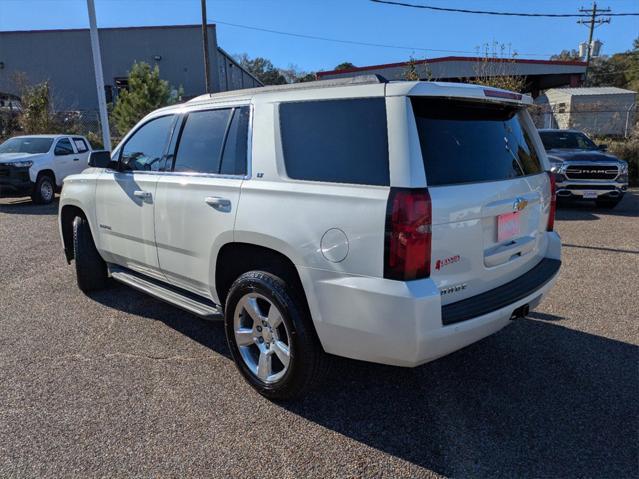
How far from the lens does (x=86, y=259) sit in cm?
500

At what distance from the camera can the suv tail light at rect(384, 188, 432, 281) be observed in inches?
95.3

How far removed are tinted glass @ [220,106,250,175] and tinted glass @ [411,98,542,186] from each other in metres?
1.24

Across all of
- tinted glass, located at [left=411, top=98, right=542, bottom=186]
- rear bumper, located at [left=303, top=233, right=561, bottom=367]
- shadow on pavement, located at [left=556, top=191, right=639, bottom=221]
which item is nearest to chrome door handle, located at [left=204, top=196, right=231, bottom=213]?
rear bumper, located at [left=303, top=233, right=561, bottom=367]

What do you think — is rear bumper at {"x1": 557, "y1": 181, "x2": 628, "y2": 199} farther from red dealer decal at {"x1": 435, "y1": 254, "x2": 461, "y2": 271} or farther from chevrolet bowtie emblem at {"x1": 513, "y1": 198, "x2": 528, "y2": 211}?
red dealer decal at {"x1": 435, "y1": 254, "x2": 461, "y2": 271}

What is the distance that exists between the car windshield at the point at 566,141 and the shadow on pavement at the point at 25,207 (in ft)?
39.0

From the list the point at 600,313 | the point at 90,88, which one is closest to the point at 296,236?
the point at 600,313

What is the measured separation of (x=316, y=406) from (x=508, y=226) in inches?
65.0

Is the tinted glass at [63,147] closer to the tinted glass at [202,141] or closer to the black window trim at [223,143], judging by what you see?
the black window trim at [223,143]

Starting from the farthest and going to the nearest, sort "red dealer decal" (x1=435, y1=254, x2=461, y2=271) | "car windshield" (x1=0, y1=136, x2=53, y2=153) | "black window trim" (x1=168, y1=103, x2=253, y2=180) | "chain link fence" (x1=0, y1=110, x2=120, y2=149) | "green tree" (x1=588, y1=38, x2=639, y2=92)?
"green tree" (x1=588, y1=38, x2=639, y2=92) → "chain link fence" (x1=0, y1=110, x2=120, y2=149) → "car windshield" (x1=0, y1=136, x2=53, y2=153) → "black window trim" (x1=168, y1=103, x2=253, y2=180) → "red dealer decal" (x1=435, y1=254, x2=461, y2=271)

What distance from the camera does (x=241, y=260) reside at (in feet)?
10.8

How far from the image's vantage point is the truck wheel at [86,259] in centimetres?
494

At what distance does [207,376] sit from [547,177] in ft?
9.41

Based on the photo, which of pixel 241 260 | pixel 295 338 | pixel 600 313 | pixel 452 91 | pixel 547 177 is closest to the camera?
pixel 452 91

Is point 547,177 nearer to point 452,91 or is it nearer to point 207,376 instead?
point 452,91
